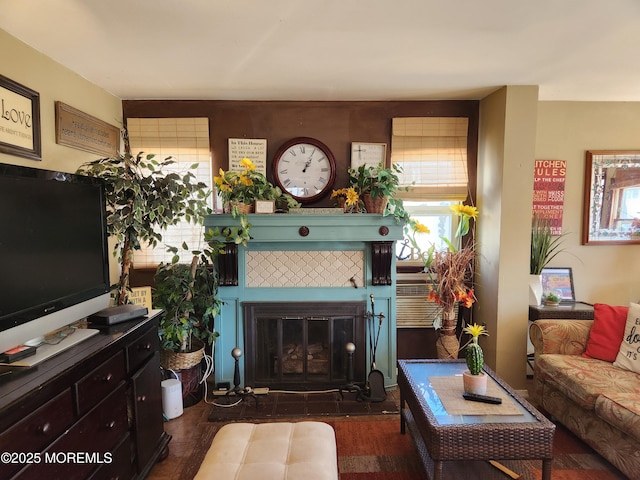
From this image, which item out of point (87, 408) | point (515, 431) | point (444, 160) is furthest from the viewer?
point (444, 160)

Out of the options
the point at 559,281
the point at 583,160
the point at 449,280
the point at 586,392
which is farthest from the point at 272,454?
the point at 583,160

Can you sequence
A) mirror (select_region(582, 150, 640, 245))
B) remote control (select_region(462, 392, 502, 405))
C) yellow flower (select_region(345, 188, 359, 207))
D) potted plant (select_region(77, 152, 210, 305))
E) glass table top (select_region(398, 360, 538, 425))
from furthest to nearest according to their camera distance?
mirror (select_region(582, 150, 640, 245))
yellow flower (select_region(345, 188, 359, 207))
potted plant (select_region(77, 152, 210, 305))
remote control (select_region(462, 392, 502, 405))
glass table top (select_region(398, 360, 538, 425))

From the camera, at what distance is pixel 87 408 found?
1412mm

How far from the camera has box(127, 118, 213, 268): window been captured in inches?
114

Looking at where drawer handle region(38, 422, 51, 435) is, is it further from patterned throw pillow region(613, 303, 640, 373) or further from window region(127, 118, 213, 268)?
patterned throw pillow region(613, 303, 640, 373)

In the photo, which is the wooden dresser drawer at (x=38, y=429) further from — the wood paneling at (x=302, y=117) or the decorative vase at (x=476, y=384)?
the wood paneling at (x=302, y=117)

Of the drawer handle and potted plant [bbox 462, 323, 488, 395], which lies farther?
potted plant [bbox 462, 323, 488, 395]

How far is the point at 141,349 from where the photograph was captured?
1850 millimetres

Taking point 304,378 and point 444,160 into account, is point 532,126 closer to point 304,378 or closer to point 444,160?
point 444,160

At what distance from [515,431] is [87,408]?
5.89ft

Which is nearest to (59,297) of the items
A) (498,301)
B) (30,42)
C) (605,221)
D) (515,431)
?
(30,42)

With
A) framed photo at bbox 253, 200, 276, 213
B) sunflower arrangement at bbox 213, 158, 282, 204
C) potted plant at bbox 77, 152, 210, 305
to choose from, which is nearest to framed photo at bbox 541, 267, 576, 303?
framed photo at bbox 253, 200, 276, 213

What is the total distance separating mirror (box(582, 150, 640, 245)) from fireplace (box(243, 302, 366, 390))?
7.12 feet

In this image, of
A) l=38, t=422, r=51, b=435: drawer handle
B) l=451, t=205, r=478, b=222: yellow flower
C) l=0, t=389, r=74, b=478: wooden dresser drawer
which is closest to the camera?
l=0, t=389, r=74, b=478: wooden dresser drawer
